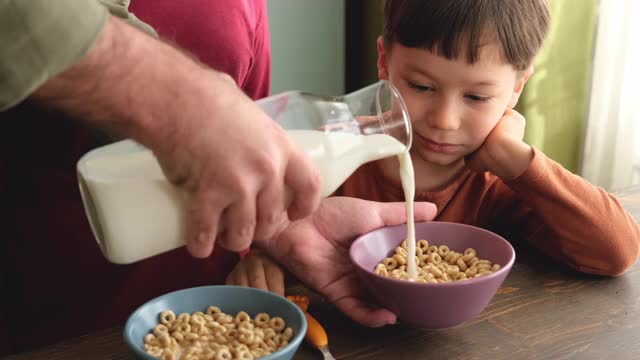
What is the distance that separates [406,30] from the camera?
4.06 feet

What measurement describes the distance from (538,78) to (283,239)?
176 centimetres

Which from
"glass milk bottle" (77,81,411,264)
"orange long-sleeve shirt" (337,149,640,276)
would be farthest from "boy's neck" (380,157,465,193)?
"glass milk bottle" (77,81,411,264)

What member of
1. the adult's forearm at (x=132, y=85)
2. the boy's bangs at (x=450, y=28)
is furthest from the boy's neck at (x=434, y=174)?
the adult's forearm at (x=132, y=85)

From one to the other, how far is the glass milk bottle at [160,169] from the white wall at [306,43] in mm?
2236

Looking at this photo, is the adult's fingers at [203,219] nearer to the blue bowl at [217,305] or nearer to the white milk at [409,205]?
the blue bowl at [217,305]

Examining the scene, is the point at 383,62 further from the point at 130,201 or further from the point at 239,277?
the point at 130,201

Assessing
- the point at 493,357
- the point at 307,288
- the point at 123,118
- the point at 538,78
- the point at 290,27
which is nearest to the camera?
the point at 123,118

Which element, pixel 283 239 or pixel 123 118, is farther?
pixel 283 239

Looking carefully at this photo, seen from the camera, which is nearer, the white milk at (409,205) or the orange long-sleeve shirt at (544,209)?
the white milk at (409,205)

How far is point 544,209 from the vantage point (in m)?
1.20

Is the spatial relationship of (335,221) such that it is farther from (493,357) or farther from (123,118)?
(123,118)

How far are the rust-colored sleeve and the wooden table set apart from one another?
0.09 metres

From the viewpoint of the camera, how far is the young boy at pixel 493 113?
118 centimetres

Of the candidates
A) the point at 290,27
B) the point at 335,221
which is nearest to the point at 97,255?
the point at 335,221
